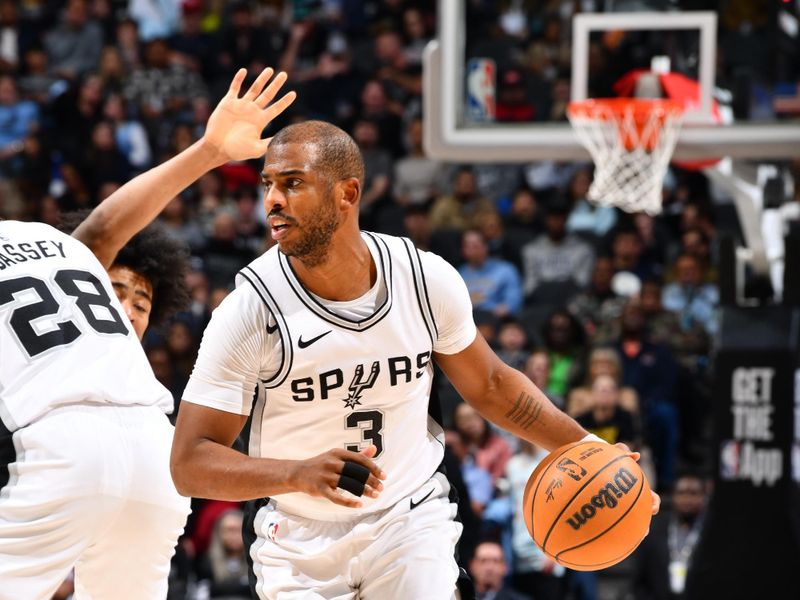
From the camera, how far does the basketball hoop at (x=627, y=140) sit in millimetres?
7758

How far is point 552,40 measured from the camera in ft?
43.9

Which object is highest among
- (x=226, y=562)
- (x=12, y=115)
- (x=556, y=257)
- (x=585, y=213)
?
(x=12, y=115)

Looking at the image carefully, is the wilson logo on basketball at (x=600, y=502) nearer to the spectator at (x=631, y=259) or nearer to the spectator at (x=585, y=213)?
the spectator at (x=631, y=259)

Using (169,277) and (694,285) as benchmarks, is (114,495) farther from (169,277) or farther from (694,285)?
(694,285)

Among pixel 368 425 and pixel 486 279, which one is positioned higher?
pixel 368 425

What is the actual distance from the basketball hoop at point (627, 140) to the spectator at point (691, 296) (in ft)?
10.0

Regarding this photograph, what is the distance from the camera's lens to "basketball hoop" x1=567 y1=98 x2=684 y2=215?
7.76m

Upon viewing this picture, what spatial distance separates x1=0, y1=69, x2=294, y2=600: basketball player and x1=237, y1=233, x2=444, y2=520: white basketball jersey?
0.40 m

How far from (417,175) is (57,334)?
30.2ft

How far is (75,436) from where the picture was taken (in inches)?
155

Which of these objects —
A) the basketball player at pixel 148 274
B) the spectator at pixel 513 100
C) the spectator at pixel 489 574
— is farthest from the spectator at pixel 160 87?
the basketball player at pixel 148 274

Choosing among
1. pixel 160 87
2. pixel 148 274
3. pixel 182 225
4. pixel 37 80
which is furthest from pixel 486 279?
pixel 148 274

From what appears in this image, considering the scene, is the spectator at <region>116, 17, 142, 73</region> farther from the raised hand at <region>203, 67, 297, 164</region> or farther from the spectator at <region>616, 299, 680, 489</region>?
the raised hand at <region>203, 67, 297, 164</region>

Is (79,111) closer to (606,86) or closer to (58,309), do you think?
(606,86)
